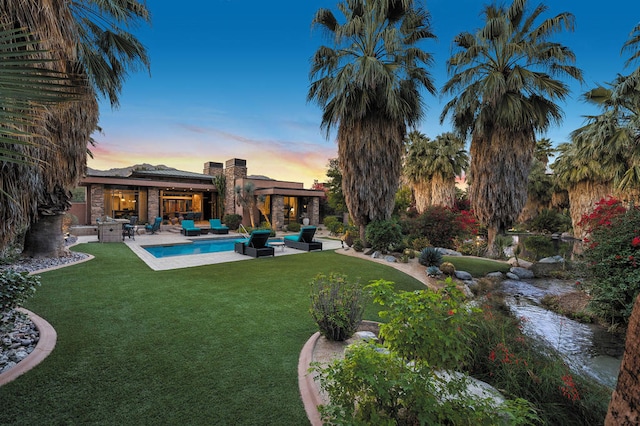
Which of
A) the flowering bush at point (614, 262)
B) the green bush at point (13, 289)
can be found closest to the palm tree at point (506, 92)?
the flowering bush at point (614, 262)

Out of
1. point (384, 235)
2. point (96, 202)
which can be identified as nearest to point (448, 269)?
point (384, 235)

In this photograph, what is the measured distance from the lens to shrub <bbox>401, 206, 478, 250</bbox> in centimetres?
1326

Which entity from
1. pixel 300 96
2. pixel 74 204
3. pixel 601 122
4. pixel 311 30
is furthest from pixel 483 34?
pixel 74 204

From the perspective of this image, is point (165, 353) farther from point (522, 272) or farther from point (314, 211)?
point (314, 211)

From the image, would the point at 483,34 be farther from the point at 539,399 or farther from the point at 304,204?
the point at 304,204

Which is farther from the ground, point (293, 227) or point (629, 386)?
point (629, 386)

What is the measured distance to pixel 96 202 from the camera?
18.4 metres

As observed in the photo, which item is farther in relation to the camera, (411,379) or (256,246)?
(256,246)

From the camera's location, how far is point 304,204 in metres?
25.1

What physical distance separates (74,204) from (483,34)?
82.5ft

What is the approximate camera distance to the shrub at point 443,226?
1326 centimetres

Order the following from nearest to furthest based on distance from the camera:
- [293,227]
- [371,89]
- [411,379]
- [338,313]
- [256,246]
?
[411,379]
[338,313]
[371,89]
[256,246]
[293,227]

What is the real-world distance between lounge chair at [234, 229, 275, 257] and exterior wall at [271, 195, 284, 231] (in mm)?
10303

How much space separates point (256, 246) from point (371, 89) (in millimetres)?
7668
